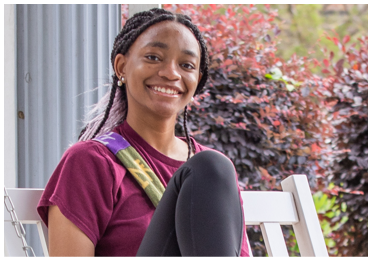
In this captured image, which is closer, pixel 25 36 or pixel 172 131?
pixel 172 131

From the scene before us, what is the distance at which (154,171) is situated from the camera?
1562 millimetres

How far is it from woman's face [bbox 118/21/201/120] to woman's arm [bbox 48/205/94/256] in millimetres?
507

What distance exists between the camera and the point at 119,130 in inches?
66.4

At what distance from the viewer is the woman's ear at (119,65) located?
1680 mm

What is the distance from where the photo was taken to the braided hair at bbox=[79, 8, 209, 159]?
1.64 meters

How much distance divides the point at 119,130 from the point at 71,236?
0.49 meters

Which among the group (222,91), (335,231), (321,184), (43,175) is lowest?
(335,231)

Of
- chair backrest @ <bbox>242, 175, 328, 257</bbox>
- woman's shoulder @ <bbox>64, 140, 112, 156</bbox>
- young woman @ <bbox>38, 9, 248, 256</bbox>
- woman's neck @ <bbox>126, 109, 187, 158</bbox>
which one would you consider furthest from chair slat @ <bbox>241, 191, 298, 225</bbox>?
woman's shoulder @ <bbox>64, 140, 112, 156</bbox>

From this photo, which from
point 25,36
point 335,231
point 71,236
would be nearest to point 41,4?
point 25,36

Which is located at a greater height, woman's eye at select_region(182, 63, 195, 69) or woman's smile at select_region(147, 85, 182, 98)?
woman's eye at select_region(182, 63, 195, 69)

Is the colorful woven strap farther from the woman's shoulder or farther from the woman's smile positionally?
the woman's smile

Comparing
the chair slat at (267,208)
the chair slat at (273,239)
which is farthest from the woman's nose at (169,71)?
the chair slat at (273,239)
